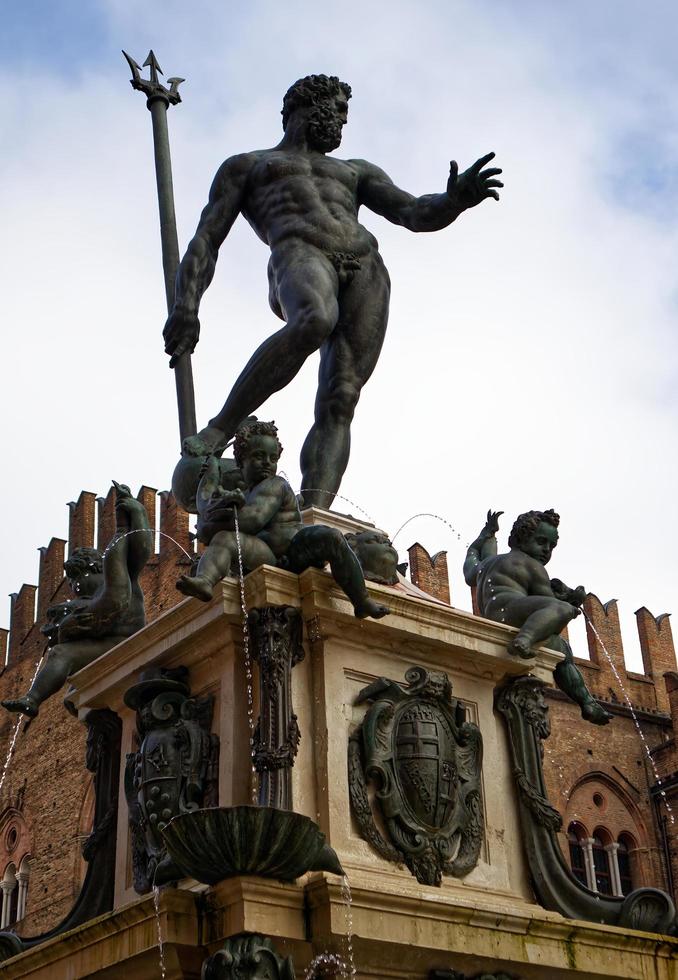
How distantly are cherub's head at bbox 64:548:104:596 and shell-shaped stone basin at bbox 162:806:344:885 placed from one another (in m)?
1.93

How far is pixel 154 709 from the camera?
17.4 feet

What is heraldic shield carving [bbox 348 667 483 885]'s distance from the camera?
507cm

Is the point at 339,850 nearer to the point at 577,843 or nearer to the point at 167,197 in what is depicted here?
the point at 167,197

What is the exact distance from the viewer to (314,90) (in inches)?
268

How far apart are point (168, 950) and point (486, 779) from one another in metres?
1.46

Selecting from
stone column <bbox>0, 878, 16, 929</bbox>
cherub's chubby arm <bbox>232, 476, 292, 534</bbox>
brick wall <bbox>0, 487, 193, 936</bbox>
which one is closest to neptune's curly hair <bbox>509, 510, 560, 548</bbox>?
cherub's chubby arm <bbox>232, 476, 292, 534</bbox>

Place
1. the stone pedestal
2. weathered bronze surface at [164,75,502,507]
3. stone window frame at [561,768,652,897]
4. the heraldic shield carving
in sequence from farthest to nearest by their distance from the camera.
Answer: stone window frame at [561,768,652,897] < weathered bronze surface at [164,75,502,507] < the heraldic shield carving < the stone pedestal

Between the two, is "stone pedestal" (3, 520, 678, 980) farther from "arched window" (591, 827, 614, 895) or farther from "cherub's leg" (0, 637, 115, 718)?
"arched window" (591, 827, 614, 895)

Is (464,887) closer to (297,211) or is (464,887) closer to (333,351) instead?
(333,351)

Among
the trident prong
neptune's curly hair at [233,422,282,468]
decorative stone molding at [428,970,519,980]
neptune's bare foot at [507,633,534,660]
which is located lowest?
decorative stone molding at [428,970,519,980]

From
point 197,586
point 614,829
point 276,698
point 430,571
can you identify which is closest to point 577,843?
point 614,829

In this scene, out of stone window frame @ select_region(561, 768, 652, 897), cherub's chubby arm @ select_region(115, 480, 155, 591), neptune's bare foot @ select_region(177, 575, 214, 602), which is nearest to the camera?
neptune's bare foot @ select_region(177, 575, 214, 602)

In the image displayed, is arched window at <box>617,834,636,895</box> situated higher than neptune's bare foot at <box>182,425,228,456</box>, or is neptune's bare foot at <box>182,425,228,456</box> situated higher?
arched window at <box>617,834,636,895</box>

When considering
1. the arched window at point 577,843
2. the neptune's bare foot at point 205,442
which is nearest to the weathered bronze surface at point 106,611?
the neptune's bare foot at point 205,442
